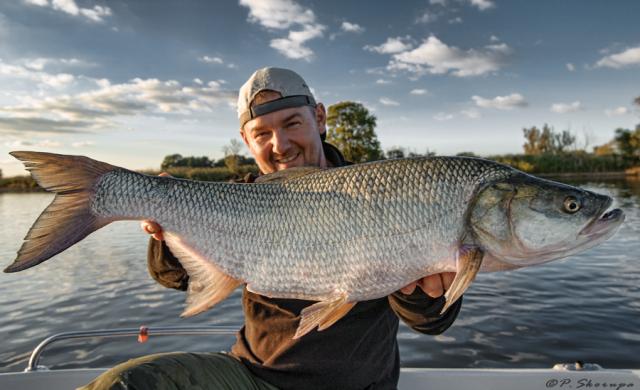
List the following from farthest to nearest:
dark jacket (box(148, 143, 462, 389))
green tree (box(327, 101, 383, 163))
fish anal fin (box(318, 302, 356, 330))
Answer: green tree (box(327, 101, 383, 163)) < dark jacket (box(148, 143, 462, 389)) < fish anal fin (box(318, 302, 356, 330))

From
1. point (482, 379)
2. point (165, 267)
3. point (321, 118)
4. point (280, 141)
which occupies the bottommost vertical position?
point (482, 379)

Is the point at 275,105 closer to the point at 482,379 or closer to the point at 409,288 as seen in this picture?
the point at 409,288

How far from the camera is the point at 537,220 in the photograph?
92.0 inches

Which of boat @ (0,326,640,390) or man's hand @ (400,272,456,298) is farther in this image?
boat @ (0,326,640,390)

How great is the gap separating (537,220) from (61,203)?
2.48m

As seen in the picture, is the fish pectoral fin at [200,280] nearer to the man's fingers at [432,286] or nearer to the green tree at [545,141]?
the man's fingers at [432,286]

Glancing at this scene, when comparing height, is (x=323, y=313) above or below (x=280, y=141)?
below

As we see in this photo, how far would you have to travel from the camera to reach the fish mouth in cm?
228

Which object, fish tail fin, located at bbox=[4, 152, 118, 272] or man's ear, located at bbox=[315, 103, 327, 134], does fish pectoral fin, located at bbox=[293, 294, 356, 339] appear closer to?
fish tail fin, located at bbox=[4, 152, 118, 272]

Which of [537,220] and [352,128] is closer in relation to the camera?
[537,220]

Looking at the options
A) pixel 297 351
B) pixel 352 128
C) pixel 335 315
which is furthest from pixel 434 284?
pixel 352 128

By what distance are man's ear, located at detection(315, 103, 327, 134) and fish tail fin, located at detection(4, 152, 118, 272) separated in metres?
1.62

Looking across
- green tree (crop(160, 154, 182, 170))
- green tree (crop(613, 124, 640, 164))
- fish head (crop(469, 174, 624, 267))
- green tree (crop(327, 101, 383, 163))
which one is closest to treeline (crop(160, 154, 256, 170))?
green tree (crop(160, 154, 182, 170))

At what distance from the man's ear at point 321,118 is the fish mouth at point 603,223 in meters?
2.03
